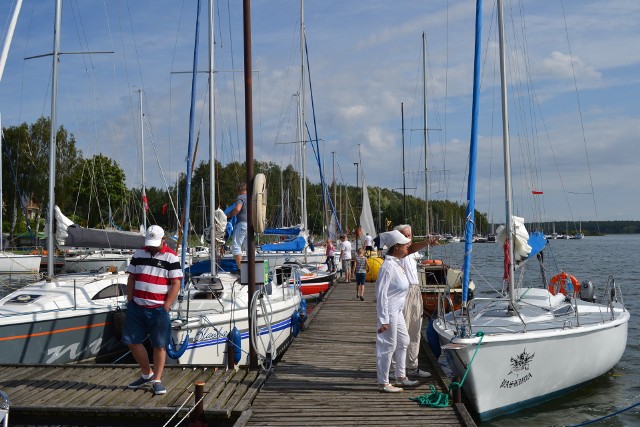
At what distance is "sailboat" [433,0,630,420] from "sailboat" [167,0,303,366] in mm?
2926

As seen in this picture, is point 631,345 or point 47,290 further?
point 631,345

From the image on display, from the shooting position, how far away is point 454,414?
7.71 m

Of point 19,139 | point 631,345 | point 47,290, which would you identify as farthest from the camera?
point 19,139

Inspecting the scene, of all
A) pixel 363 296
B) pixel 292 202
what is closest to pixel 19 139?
pixel 292 202

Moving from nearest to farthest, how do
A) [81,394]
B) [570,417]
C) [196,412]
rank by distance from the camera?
1. [196,412]
2. [81,394]
3. [570,417]

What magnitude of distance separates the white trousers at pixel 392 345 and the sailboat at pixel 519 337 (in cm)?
81

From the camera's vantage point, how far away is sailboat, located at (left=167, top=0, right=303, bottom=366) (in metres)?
9.80

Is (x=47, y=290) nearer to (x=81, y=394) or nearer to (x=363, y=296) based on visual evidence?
(x=81, y=394)

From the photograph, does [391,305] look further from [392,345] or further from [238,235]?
[238,235]

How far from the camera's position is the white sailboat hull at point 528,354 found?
9008mm

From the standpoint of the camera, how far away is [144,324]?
8.22 metres

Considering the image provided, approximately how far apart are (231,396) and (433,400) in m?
2.57

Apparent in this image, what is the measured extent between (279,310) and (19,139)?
55.8m

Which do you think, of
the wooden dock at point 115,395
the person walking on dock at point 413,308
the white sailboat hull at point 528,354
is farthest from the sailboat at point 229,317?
the white sailboat hull at point 528,354
